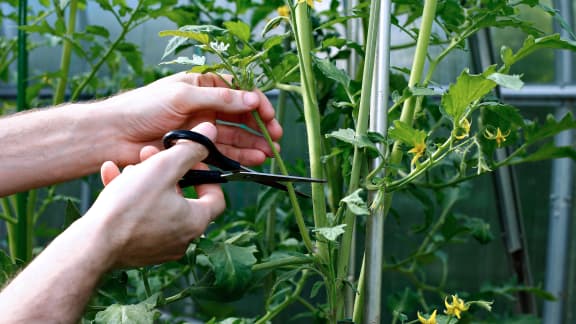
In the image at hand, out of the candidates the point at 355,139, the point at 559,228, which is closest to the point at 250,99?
the point at 355,139

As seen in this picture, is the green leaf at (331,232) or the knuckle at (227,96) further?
the knuckle at (227,96)

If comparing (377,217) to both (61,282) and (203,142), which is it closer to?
(203,142)

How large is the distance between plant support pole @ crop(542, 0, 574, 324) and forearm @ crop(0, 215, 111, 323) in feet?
4.74

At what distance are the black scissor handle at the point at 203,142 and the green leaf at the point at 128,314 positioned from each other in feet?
0.53

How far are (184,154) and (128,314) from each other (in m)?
0.16

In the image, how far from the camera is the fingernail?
28.7 inches

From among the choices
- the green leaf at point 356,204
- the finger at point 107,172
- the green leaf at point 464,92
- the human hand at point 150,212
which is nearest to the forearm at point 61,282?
the human hand at point 150,212

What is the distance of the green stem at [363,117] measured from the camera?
26.3 inches

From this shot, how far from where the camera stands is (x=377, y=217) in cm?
66

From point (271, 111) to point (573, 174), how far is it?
1.22 meters

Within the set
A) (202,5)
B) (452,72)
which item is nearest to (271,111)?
(202,5)

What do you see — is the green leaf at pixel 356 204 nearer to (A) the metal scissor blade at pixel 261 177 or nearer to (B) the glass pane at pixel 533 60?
(A) the metal scissor blade at pixel 261 177

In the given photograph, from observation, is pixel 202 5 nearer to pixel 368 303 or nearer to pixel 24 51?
pixel 24 51

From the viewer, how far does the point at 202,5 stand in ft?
3.91
